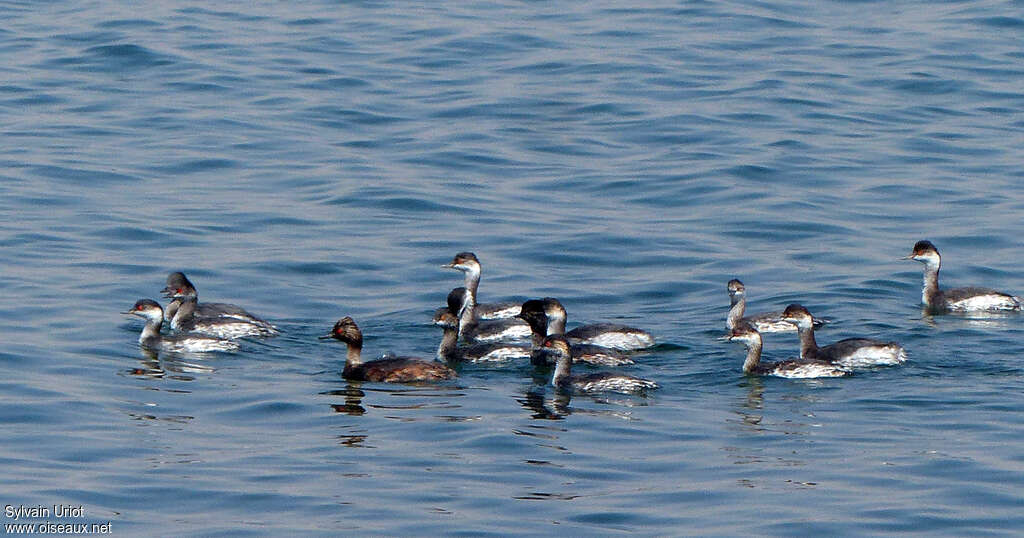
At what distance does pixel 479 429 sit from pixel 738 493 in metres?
2.49

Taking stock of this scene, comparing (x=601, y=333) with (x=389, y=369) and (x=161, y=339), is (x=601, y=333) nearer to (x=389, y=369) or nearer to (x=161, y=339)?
(x=389, y=369)

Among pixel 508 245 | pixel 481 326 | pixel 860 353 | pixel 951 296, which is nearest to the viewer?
pixel 860 353

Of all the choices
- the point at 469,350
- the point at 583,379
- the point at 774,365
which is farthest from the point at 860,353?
the point at 469,350

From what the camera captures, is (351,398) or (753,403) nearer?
(753,403)

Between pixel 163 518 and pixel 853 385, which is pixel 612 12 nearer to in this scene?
pixel 853 385

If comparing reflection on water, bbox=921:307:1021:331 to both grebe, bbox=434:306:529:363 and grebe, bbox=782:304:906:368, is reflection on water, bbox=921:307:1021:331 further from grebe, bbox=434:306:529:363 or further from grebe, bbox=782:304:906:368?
grebe, bbox=434:306:529:363

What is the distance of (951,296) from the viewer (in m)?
18.9

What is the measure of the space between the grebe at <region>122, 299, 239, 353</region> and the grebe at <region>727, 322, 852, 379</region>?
16.2ft

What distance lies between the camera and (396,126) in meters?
27.8

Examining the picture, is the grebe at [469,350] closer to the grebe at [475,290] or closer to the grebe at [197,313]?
the grebe at [475,290]

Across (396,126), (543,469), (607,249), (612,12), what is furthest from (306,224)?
(612,12)

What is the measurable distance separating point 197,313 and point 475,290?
3098mm

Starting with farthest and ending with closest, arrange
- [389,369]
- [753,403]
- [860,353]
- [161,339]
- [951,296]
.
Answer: [951,296] < [161,339] < [860,353] < [389,369] < [753,403]

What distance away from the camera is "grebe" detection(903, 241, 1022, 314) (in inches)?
729
